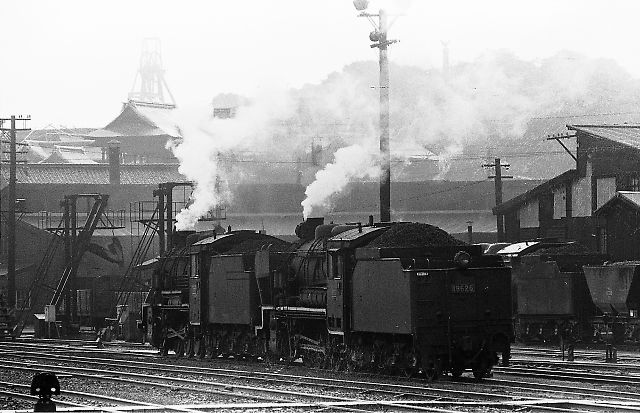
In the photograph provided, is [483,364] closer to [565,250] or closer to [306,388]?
[306,388]

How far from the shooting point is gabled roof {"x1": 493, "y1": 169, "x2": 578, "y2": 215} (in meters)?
52.4

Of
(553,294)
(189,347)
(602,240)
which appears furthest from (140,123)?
(189,347)

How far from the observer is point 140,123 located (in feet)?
367

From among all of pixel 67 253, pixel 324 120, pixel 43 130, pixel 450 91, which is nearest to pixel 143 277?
pixel 67 253

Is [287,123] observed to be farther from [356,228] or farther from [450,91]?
[450,91]

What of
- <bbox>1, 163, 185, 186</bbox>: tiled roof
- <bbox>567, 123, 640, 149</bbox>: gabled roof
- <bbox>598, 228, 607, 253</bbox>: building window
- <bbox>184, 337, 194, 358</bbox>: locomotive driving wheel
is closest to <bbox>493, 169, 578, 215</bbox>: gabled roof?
<bbox>567, 123, 640, 149</bbox>: gabled roof

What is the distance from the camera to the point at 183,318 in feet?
110

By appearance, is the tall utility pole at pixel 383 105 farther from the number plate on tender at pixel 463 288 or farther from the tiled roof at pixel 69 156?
the tiled roof at pixel 69 156

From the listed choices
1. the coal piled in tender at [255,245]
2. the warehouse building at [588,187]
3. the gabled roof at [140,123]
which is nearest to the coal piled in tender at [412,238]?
the coal piled in tender at [255,245]

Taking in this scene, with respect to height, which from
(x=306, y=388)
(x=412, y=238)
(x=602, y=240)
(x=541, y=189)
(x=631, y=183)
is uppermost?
(x=541, y=189)

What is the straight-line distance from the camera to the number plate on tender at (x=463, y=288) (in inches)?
898

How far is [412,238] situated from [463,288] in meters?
1.49

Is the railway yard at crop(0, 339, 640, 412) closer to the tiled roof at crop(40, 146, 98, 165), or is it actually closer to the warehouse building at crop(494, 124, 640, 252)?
the warehouse building at crop(494, 124, 640, 252)

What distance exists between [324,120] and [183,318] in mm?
73449
